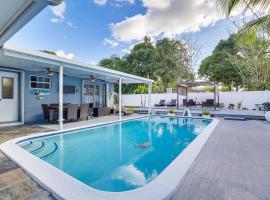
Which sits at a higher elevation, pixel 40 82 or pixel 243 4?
pixel 243 4

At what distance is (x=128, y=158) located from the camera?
5.08 meters

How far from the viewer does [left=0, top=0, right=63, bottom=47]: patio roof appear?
2547mm

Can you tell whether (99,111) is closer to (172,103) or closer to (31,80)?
(31,80)

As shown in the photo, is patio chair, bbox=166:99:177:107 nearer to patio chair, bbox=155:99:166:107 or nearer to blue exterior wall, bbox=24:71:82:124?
patio chair, bbox=155:99:166:107

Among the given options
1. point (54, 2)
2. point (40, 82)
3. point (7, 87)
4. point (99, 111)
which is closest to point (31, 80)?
point (40, 82)

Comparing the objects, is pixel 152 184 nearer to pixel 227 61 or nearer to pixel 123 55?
pixel 227 61

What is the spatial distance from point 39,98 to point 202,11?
14.6m

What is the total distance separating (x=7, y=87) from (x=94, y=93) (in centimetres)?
649

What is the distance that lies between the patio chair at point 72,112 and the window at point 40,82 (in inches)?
88.8

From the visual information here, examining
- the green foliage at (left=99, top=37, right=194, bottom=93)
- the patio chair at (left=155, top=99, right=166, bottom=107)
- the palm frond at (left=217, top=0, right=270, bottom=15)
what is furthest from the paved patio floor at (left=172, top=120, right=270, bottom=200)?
the green foliage at (left=99, top=37, right=194, bottom=93)

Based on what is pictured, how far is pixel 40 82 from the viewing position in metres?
10.3

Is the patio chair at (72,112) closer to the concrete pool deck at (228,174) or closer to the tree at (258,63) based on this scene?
the concrete pool deck at (228,174)

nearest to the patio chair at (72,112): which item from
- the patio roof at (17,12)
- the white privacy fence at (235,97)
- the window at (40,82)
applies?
the window at (40,82)

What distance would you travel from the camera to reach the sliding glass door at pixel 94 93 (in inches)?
540
